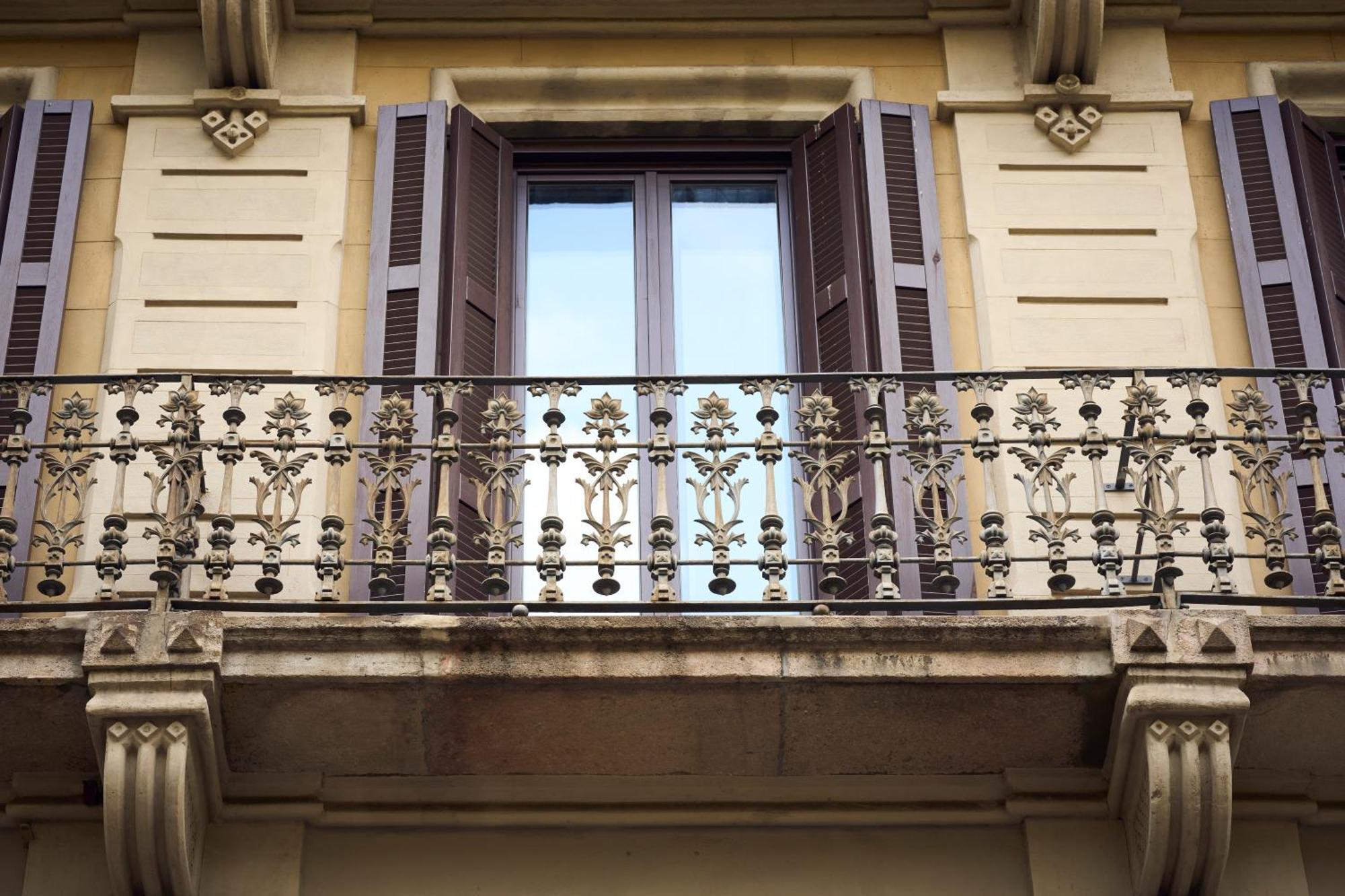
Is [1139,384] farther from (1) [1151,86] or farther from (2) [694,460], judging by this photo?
(1) [1151,86]

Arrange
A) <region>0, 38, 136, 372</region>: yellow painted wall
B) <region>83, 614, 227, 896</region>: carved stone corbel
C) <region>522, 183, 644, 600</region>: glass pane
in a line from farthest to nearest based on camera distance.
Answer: <region>0, 38, 136, 372</region>: yellow painted wall
<region>522, 183, 644, 600</region>: glass pane
<region>83, 614, 227, 896</region>: carved stone corbel

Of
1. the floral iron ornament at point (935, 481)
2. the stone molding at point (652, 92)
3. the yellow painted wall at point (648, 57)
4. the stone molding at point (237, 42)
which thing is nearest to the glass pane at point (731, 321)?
the stone molding at point (652, 92)

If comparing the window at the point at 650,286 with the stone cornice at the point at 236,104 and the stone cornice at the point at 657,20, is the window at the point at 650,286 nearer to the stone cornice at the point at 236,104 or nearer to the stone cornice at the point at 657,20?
the stone cornice at the point at 657,20

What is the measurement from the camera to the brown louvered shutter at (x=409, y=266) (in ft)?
30.1

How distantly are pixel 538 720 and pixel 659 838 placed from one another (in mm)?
649

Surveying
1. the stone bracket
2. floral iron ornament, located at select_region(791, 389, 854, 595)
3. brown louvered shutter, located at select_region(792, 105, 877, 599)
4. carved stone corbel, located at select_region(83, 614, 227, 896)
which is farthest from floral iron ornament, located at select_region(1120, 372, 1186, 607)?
carved stone corbel, located at select_region(83, 614, 227, 896)

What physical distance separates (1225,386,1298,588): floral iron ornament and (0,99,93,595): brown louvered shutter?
491cm

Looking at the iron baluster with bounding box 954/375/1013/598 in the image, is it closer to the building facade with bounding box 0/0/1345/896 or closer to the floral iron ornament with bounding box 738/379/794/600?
the building facade with bounding box 0/0/1345/896

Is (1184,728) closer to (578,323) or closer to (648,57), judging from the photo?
(578,323)

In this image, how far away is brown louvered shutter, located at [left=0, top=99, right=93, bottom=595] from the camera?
9594mm

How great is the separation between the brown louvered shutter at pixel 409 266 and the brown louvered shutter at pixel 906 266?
197 cm

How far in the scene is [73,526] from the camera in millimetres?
8078

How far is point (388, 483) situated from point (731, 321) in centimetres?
255

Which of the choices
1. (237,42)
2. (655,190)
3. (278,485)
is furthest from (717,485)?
(237,42)
